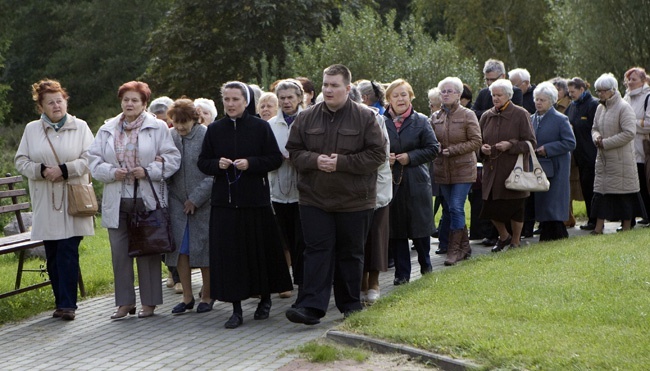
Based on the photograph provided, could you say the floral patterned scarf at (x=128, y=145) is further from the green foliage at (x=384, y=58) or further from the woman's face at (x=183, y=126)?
the green foliage at (x=384, y=58)

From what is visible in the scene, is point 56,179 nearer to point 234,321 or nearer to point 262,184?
point 262,184

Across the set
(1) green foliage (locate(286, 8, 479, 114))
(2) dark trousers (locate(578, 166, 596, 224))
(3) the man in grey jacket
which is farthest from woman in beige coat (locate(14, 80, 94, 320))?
(1) green foliage (locate(286, 8, 479, 114))

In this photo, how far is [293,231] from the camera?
10789 mm

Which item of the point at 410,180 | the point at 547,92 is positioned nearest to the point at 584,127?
the point at 547,92

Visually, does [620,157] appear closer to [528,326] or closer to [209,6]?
[528,326]

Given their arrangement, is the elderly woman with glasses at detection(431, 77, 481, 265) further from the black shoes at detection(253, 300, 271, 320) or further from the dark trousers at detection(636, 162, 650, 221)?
the dark trousers at detection(636, 162, 650, 221)

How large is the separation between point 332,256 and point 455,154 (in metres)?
3.23

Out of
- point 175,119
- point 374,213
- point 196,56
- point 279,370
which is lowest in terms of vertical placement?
point 279,370

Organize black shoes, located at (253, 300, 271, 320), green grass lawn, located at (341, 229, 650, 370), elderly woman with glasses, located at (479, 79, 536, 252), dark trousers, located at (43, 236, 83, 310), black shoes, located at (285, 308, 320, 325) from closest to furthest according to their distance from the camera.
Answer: green grass lawn, located at (341, 229, 650, 370) → black shoes, located at (285, 308, 320, 325) → black shoes, located at (253, 300, 271, 320) → dark trousers, located at (43, 236, 83, 310) → elderly woman with glasses, located at (479, 79, 536, 252)

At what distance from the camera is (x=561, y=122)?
510 inches

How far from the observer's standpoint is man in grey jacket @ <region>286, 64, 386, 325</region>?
29.3 feet

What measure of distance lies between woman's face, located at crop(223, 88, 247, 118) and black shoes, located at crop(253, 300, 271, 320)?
1722mm

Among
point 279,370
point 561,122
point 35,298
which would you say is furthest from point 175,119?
point 561,122

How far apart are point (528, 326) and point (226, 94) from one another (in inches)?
134
